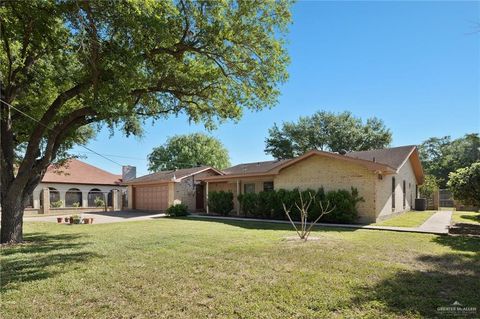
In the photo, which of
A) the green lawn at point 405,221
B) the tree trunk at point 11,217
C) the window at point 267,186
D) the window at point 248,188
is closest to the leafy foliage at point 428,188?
the green lawn at point 405,221

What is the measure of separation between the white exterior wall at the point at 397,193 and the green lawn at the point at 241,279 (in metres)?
5.87

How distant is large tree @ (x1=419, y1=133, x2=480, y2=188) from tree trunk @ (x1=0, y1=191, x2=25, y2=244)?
36699 millimetres

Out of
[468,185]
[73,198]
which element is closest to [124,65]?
[468,185]

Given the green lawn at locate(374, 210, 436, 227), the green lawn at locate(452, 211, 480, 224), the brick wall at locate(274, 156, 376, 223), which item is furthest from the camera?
the brick wall at locate(274, 156, 376, 223)

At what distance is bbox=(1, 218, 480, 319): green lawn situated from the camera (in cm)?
425

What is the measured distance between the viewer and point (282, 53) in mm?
10570

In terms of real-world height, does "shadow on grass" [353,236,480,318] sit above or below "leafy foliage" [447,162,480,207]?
below

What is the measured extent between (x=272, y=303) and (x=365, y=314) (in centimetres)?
122

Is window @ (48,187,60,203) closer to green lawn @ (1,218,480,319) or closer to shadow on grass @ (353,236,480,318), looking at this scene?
green lawn @ (1,218,480,319)

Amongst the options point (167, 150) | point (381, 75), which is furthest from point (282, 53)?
point (167, 150)

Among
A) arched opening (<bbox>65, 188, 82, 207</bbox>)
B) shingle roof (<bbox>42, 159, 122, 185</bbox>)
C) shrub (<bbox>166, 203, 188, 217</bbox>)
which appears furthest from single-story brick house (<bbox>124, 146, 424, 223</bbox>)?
arched opening (<bbox>65, 188, 82, 207</bbox>)

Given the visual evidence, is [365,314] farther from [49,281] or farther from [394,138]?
[394,138]

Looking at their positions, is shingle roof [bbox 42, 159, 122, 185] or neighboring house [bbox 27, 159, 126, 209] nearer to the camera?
neighboring house [bbox 27, 159, 126, 209]

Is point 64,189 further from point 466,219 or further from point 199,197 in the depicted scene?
point 466,219
